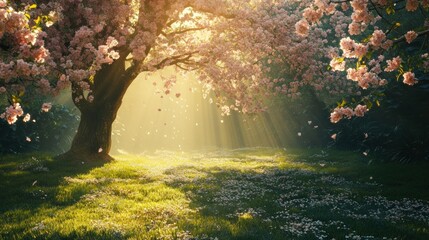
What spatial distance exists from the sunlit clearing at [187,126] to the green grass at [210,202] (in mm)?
24363

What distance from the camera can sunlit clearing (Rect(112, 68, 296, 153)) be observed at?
46941mm

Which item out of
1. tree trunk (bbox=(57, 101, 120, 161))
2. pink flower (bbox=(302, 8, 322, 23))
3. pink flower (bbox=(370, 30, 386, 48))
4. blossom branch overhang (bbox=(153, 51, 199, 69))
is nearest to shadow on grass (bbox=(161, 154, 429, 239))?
pink flower (bbox=(370, 30, 386, 48))

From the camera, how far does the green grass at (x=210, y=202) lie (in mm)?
9375

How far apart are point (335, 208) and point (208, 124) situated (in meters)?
46.6

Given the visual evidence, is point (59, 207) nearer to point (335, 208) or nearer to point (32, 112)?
point (335, 208)

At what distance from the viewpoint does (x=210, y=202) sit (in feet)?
43.5

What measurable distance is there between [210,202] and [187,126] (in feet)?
163

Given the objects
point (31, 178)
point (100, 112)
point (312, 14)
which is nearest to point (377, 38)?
point (312, 14)

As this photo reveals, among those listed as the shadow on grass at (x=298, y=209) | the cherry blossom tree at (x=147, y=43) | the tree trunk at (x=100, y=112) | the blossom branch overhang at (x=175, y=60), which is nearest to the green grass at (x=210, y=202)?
the shadow on grass at (x=298, y=209)

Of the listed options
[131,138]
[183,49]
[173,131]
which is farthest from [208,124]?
[183,49]

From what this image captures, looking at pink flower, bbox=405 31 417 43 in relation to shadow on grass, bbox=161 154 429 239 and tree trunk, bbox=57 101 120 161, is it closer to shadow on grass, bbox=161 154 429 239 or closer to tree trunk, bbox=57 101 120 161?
shadow on grass, bbox=161 154 429 239

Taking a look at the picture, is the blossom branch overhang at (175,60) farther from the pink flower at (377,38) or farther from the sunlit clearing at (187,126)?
the sunlit clearing at (187,126)

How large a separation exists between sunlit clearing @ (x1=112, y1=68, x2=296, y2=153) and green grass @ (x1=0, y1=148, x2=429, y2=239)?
24.4 m

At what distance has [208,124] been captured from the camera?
2291 inches
